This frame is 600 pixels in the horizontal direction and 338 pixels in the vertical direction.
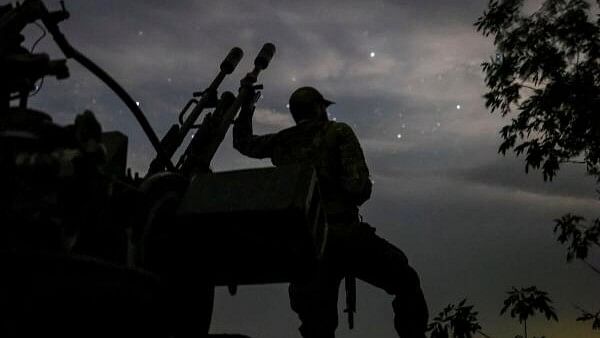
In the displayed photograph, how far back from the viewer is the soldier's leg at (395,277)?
632 cm

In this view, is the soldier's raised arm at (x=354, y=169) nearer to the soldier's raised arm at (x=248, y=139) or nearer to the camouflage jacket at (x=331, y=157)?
the camouflage jacket at (x=331, y=157)

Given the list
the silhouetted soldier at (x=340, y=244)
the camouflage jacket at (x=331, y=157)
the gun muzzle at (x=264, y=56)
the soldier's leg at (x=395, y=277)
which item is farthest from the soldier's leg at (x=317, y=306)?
the gun muzzle at (x=264, y=56)

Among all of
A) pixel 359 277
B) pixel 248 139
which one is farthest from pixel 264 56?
pixel 359 277

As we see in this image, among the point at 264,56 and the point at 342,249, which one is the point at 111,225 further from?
the point at 264,56

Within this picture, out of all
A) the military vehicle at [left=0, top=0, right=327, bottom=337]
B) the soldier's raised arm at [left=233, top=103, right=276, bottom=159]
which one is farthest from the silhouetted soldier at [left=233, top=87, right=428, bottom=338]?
the military vehicle at [left=0, top=0, right=327, bottom=337]

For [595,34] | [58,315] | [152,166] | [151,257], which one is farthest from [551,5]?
[58,315]

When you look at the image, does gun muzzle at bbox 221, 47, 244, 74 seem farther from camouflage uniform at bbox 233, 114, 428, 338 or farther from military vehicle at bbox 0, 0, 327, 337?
military vehicle at bbox 0, 0, 327, 337

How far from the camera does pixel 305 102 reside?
7078 mm

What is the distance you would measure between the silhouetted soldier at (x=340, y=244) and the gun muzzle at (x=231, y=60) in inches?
38.6

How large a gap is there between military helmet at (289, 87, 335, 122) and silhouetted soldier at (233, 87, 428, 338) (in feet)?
0.03

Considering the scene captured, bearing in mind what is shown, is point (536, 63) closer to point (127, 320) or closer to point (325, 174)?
point (325, 174)

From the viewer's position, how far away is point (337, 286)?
6312mm

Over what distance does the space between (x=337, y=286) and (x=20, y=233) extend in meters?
3.62

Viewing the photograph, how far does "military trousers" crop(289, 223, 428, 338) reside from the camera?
6055mm
